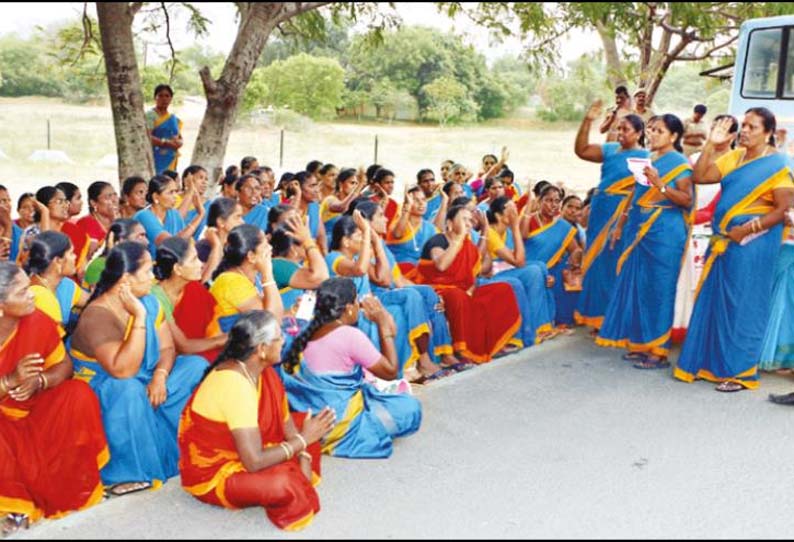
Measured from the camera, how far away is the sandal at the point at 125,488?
13.1ft

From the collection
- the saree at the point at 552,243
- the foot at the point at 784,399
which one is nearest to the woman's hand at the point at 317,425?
the foot at the point at 784,399

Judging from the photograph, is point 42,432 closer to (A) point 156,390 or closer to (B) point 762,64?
(A) point 156,390

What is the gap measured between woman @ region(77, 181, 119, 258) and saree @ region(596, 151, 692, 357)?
3.79m

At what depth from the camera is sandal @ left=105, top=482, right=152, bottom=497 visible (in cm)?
399

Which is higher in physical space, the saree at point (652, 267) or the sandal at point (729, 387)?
the saree at point (652, 267)

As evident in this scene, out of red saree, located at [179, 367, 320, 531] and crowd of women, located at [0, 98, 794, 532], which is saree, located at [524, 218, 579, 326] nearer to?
crowd of women, located at [0, 98, 794, 532]

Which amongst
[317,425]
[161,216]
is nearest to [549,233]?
[161,216]

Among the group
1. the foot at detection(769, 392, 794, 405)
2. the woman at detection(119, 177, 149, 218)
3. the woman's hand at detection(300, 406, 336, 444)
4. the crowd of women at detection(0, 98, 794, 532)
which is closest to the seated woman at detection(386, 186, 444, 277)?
the crowd of women at detection(0, 98, 794, 532)

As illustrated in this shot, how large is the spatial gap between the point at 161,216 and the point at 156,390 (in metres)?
2.62

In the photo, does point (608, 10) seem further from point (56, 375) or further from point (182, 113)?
point (182, 113)

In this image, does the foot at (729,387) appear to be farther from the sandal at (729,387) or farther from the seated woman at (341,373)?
the seated woman at (341,373)

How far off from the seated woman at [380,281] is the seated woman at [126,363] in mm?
1496

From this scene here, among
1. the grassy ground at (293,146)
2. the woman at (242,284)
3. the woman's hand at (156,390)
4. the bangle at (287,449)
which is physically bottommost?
the grassy ground at (293,146)

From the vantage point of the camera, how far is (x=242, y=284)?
4.58 meters
